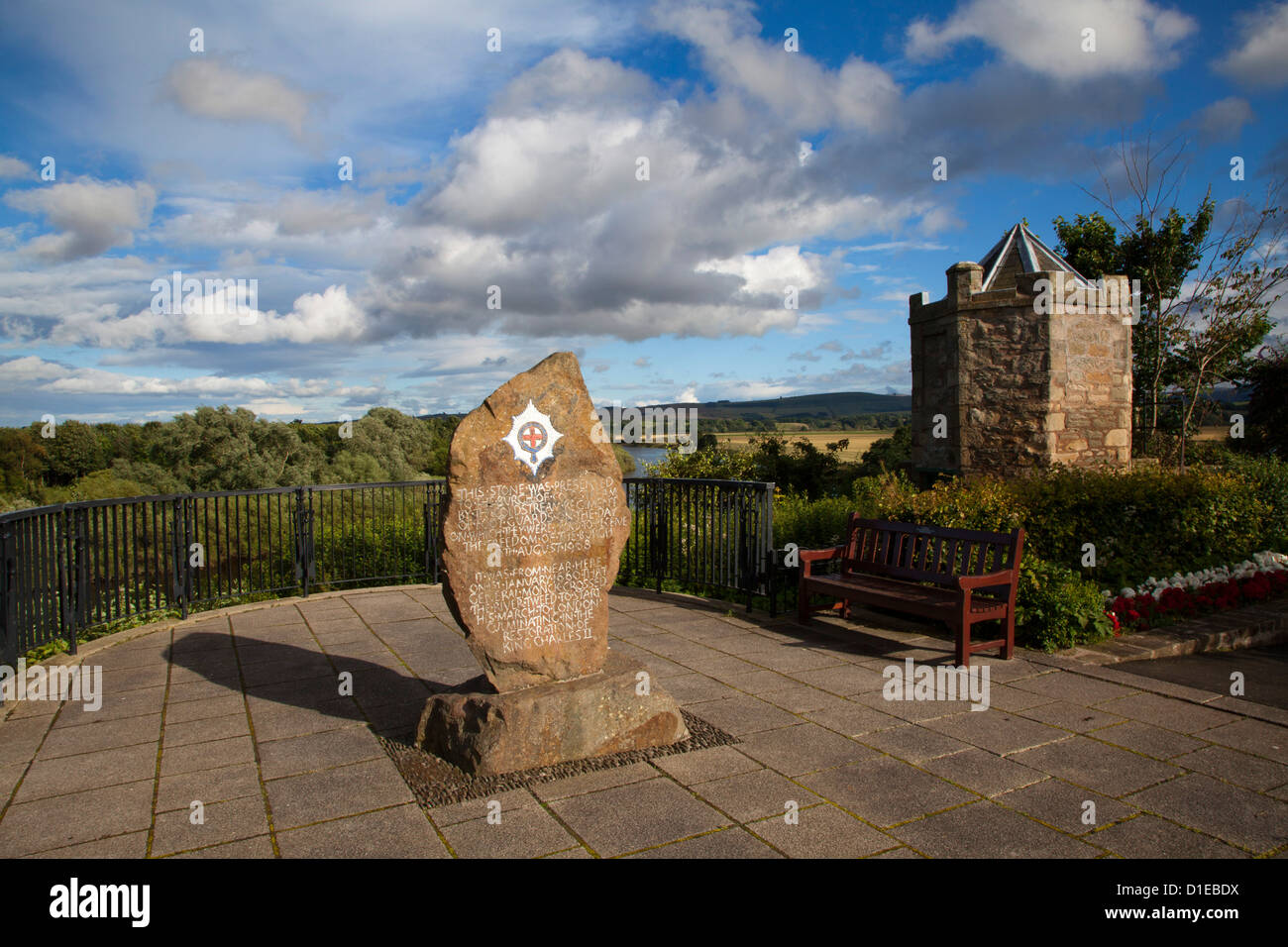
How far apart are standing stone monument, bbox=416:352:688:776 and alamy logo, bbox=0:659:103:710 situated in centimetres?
271

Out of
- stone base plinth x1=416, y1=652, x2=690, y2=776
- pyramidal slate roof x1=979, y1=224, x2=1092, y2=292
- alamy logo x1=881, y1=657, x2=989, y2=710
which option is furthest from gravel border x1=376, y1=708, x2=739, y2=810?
pyramidal slate roof x1=979, y1=224, x2=1092, y2=292

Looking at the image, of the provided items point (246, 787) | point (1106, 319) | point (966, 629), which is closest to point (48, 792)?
point (246, 787)

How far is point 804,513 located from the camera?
10727 millimetres

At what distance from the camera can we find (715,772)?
385 centimetres

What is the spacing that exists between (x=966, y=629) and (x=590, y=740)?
9.86 ft

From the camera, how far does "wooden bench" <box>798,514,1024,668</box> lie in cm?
562

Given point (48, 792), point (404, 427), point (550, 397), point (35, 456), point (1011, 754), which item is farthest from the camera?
point (404, 427)

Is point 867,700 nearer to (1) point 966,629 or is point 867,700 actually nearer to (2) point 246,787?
(1) point 966,629

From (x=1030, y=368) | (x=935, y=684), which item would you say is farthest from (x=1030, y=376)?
(x=935, y=684)

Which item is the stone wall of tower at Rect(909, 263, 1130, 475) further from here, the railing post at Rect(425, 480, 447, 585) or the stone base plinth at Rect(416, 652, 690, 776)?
the stone base plinth at Rect(416, 652, 690, 776)

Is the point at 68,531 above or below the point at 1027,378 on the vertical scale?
below

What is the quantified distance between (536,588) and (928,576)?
3579 millimetres

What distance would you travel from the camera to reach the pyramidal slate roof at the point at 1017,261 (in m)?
11.1

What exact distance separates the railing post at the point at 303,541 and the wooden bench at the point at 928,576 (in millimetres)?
5097
